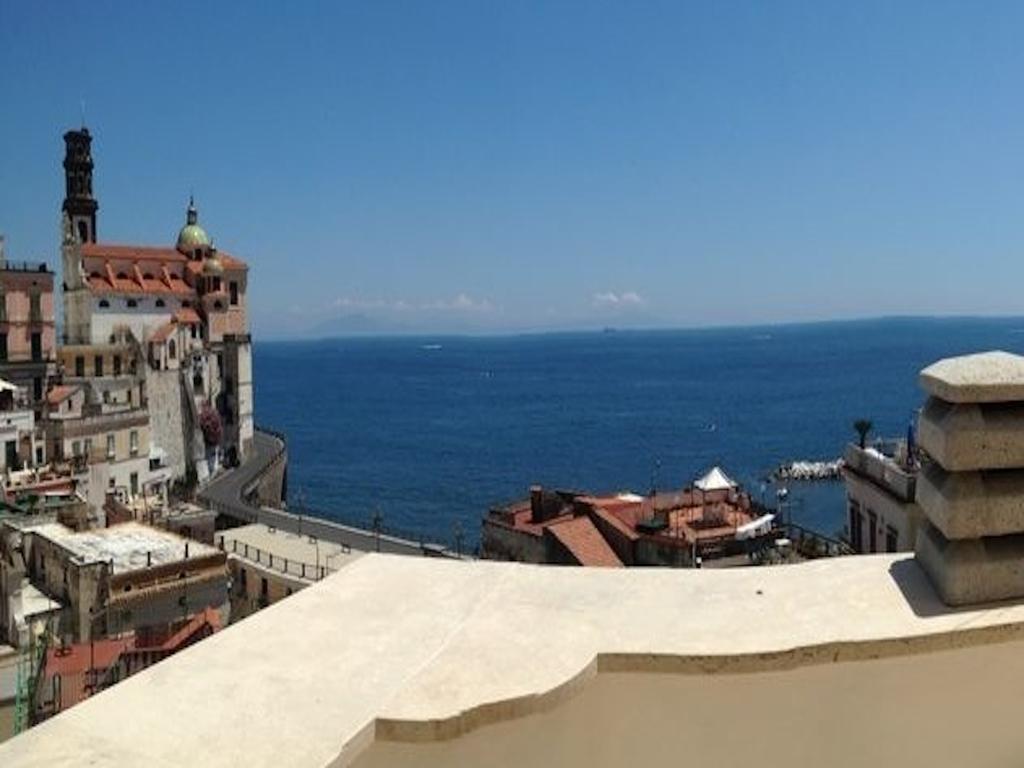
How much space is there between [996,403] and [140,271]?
228 ft

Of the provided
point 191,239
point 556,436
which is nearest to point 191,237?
point 191,239

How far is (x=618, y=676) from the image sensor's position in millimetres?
2977


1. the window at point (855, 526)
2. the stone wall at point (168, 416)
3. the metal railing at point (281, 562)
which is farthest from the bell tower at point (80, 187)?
the window at point (855, 526)

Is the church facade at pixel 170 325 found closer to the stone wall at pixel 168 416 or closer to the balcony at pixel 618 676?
the stone wall at pixel 168 416

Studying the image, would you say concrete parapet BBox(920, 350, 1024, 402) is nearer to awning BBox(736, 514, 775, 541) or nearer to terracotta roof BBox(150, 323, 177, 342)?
awning BBox(736, 514, 775, 541)

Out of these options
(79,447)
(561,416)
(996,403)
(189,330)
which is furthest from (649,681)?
(561,416)

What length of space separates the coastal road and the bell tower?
19.2m

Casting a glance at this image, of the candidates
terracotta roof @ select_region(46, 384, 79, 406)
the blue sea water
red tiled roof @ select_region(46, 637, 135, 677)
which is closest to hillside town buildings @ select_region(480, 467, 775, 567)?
red tiled roof @ select_region(46, 637, 135, 677)

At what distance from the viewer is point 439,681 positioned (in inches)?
107

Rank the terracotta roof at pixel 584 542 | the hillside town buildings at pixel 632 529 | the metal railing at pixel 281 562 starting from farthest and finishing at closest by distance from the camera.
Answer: the metal railing at pixel 281 562
the terracotta roof at pixel 584 542
the hillside town buildings at pixel 632 529

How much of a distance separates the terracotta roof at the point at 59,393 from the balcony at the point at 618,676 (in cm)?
5393

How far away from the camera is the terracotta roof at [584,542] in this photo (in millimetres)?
28266

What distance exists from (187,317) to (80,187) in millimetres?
15229

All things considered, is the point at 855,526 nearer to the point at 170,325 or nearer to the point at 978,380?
the point at 978,380
